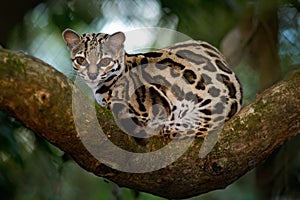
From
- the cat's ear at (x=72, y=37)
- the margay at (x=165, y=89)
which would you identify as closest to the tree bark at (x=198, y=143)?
the margay at (x=165, y=89)

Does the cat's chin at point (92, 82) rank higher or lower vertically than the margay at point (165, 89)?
higher

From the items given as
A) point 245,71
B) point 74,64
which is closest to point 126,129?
point 74,64

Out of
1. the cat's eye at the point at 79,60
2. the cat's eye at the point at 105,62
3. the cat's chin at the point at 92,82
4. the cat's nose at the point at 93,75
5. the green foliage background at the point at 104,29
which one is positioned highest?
the cat's eye at the point at 79,60

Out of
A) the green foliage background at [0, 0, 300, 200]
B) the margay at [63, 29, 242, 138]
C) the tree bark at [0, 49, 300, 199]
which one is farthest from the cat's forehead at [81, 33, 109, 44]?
the green foliage background at [0, 0, 300, 200]

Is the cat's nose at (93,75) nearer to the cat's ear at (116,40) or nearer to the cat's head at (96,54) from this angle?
the cat's head at (96,54)

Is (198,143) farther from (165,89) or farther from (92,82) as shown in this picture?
(92,82)

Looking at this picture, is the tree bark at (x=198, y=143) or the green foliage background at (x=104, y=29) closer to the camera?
the tree bark at (x=198, y=143)

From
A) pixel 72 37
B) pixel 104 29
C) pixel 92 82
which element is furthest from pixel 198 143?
pixel 104 29
